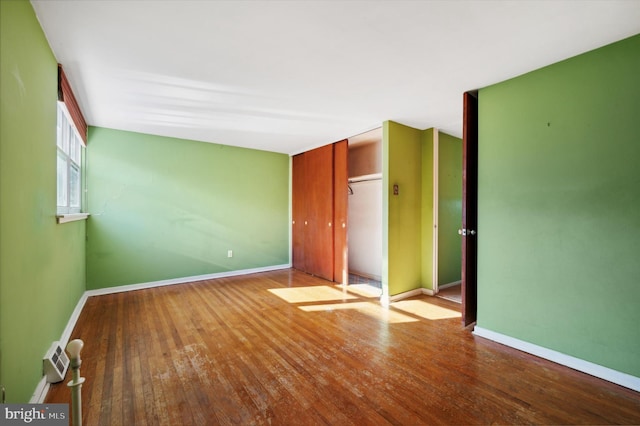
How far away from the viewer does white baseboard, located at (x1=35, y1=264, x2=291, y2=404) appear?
1.66 m

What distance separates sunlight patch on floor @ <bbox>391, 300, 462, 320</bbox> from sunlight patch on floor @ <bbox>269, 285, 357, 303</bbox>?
2.16 ft

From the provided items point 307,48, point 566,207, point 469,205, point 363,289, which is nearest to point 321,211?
point 363,289

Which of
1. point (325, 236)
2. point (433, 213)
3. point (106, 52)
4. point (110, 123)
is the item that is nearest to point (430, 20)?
point (106, 52)

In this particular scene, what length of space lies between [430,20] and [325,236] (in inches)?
134

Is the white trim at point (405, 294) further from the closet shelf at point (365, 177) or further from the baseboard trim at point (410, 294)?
the closet shelf at point (365, 177)

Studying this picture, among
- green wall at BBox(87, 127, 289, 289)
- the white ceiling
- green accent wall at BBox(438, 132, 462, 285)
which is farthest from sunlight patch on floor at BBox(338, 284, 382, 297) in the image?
the white ceiling

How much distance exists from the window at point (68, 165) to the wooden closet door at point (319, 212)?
10.7 feet

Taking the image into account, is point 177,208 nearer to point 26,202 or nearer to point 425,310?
point 26,202

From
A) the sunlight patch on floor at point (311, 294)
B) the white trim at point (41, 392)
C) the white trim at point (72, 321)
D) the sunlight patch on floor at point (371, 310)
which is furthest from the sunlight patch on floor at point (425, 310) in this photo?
the white trim at point (72, 321)

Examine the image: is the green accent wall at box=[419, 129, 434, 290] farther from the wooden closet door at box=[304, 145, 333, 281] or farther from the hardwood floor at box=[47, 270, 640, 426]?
the wooden closet door at box=[304, 145, 333, 281]

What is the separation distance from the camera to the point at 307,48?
6.38 feet

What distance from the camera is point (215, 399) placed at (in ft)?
5.44

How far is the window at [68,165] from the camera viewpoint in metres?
2.68

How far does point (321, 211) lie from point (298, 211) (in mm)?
755
